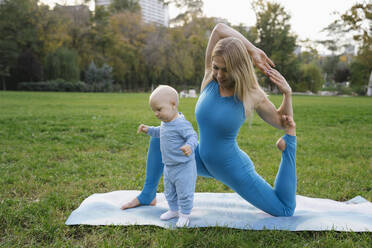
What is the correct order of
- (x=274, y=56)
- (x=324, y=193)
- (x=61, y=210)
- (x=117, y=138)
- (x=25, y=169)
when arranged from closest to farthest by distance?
(x=61, y=210), (x=324, y=193), (x=25, y=169), (x=117, y=138), (x=274, y=56)

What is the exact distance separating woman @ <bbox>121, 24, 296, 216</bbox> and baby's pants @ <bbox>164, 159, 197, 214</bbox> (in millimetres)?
212

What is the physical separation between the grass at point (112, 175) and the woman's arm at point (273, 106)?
96 cm

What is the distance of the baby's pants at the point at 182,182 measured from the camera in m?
2.46

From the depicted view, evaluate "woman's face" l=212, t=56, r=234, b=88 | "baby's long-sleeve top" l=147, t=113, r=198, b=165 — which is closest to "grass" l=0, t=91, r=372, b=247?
"baby's long-sleeve top" l=147, t=113, r=198, b=165

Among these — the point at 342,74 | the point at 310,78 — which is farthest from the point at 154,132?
the point at 342,74

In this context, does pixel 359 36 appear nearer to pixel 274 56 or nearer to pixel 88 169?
pixel 274 56

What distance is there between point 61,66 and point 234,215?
35286mm

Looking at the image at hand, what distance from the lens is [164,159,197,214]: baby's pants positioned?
8.09 feet

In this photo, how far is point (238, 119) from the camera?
7.86ft

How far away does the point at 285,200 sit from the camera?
2.66 m

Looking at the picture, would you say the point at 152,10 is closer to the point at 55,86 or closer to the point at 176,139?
the point at 55,86

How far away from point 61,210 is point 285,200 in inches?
86.4

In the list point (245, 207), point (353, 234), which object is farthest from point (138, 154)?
point (353, 234)

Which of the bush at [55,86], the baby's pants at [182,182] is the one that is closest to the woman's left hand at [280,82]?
the baby's pants at [182,182]
